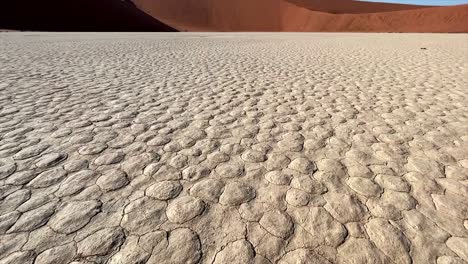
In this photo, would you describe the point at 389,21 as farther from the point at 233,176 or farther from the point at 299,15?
the point at 233,176

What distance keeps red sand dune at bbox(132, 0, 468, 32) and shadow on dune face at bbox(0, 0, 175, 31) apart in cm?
573

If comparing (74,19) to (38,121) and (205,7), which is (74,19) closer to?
(205,7)

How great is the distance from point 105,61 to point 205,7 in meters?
38.7

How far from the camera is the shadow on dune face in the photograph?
87.3 feet

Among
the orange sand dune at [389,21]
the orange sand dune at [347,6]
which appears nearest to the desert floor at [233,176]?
the orange sand dune at [389,21]

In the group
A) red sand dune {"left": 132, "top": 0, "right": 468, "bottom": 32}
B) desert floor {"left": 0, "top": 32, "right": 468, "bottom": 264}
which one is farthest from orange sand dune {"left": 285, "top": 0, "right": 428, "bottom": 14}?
desert floor {"left": 0, "top": 32, "right": 468, "bottom": 264}

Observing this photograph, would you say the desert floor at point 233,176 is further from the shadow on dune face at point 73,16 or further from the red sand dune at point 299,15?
the red sand dune at point 299,15

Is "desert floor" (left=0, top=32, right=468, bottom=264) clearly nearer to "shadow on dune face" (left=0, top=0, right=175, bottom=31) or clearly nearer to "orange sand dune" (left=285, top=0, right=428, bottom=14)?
"shadow on dune face" (left=0, top=0, right=175, bottom=31)

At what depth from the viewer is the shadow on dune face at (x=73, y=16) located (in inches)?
1048

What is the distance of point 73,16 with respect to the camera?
29719mm

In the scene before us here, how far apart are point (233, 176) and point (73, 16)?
35067mm

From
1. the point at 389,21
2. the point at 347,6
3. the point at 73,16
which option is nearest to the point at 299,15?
the point at 347,6

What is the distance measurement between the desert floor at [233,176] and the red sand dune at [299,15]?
3326 centimetres

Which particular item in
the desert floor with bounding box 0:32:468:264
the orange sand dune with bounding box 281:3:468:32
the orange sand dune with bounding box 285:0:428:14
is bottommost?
the orange sand dune with bounding box 281:3:468:32
